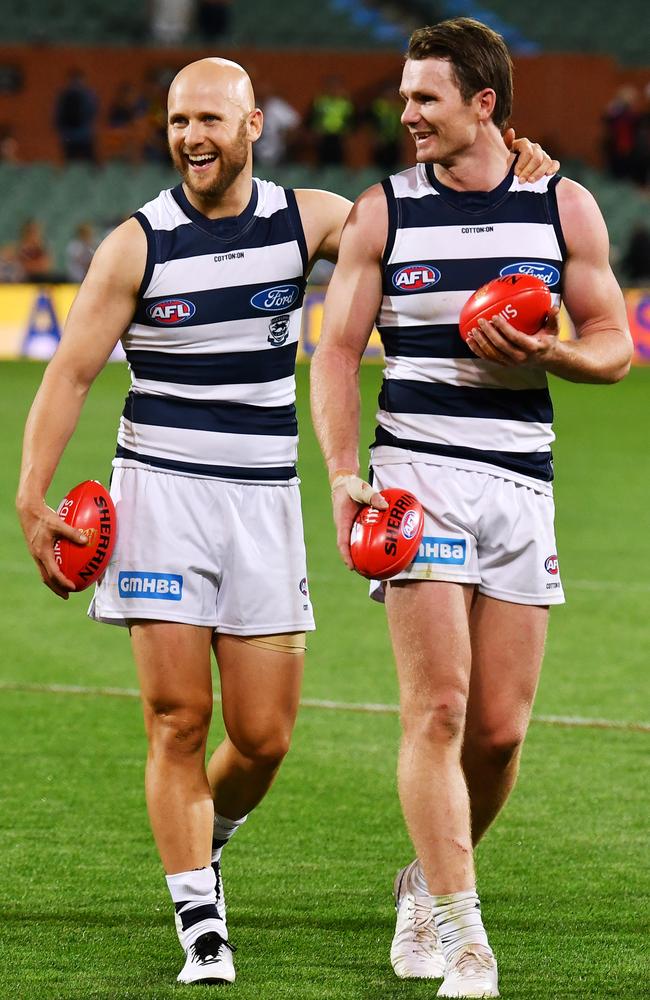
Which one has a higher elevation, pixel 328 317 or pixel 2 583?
pixel 328 317

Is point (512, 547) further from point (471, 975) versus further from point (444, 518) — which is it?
point (471, 975)

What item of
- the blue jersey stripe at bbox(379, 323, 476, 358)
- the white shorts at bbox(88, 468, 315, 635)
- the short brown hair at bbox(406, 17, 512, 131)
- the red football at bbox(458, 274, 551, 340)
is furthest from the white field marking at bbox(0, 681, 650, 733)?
the short brown hair at bbox(406, 17, 512, 131)

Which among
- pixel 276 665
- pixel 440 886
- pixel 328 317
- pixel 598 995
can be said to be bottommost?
pixel 598 995

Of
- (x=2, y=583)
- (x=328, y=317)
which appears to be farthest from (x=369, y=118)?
(x=328, y=317)

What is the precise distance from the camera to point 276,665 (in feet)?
15.1

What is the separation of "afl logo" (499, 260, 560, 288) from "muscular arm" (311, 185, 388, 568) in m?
0.34

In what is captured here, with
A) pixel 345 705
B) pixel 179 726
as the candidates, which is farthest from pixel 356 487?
pixel 345 705

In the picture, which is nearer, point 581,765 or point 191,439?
point 191,439

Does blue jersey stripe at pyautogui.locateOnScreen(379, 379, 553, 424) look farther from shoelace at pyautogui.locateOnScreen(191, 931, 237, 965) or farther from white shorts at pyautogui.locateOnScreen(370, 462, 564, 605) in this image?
shoelace at pyautogui.locateOnScreen(191, 931, 237, 965)

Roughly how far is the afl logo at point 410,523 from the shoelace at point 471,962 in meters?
1.02

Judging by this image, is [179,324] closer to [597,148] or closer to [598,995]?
[598,995]

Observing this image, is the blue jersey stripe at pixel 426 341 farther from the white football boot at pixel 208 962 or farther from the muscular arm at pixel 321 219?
the white football boot at pixel 208 962

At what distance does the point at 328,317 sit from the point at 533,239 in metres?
0.58

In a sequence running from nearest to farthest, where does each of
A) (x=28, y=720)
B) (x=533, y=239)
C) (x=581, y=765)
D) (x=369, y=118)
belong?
(x=533, y=239), (x=581, y=765), (x=28, y=720), (x=369, y=118)
